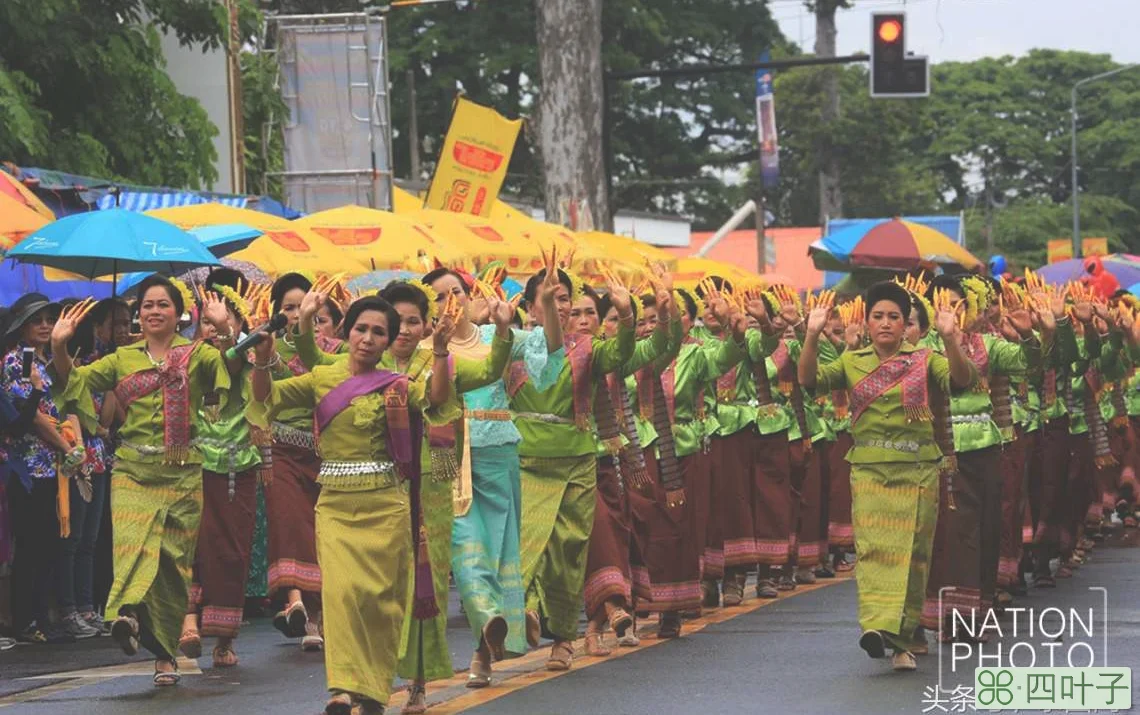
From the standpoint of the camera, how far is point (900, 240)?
24109mm

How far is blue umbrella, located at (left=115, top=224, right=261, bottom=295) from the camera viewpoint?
608 inches

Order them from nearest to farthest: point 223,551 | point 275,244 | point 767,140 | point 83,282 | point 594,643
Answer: point 594,643
point 223,551
point 83,282
point 275,244
point 767,140

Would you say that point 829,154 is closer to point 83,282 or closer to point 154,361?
point 83,282

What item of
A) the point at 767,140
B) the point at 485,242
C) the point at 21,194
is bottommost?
the point at 485,242

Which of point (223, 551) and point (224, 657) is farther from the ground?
point (223, 551)

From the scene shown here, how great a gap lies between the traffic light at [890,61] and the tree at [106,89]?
850 cm

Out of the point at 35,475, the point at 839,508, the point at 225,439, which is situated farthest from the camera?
the point at 839,508

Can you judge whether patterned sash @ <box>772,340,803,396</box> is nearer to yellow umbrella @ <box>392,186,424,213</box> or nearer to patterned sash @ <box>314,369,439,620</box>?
patterned sash @ <box>314,369,439,620</box>

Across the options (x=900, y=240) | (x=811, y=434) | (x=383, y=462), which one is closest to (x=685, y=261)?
(x=900, y=240)

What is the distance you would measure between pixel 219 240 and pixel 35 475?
304cm

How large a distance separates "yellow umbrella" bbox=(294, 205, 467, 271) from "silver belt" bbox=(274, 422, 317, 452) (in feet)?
15.1

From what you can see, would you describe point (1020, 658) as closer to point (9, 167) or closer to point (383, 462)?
point (383, 462)

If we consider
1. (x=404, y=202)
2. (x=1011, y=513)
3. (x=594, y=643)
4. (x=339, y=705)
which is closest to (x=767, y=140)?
(x=404, y=202)

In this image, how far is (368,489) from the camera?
30.0 ft
